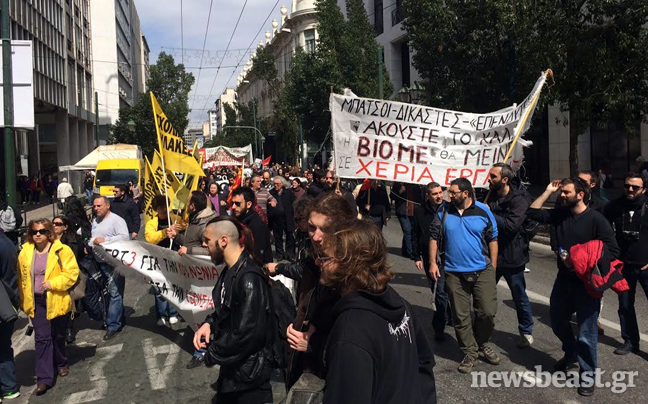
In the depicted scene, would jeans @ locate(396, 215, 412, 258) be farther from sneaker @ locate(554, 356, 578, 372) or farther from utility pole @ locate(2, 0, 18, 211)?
utility pole @ locate(2, 0, 18, 211)

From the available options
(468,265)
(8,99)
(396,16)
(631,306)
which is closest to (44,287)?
(468,265)

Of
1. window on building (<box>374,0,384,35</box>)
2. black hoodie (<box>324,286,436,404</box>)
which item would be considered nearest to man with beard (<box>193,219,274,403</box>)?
black hoodie (<box>324,286,436,404</box>)

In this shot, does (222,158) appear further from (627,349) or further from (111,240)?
(627,349)

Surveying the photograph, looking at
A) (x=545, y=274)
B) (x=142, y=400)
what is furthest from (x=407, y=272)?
(x=142, y=400)

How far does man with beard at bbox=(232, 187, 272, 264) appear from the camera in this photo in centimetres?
684

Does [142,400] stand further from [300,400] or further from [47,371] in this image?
[300,400]

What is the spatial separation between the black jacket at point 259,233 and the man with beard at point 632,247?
3.81m

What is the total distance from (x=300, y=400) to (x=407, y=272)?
7.79m

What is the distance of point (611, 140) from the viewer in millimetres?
22016

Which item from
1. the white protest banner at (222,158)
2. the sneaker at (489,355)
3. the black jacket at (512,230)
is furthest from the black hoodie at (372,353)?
the white protest banner at (222,158)

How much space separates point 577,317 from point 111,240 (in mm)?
4962

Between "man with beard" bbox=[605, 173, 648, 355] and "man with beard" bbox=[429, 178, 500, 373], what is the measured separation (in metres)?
1.33

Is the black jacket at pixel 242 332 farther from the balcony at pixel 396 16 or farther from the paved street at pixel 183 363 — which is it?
the balcony at pixel 396 16

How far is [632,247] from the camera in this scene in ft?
17.8
